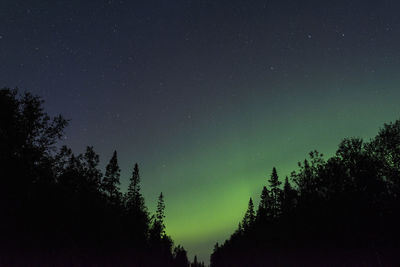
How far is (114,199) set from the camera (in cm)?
4231

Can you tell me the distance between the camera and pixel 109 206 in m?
39.9

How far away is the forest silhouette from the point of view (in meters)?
23.5

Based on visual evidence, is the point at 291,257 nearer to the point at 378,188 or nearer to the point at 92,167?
the point at 378,188

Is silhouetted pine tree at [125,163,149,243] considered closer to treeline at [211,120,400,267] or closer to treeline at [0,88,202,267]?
treeline at [0,88,202,267]

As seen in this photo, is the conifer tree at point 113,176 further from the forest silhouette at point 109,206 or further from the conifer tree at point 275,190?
the conifer tree at point 275,190

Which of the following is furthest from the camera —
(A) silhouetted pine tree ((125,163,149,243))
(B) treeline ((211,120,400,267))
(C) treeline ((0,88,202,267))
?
(A) silhouetted pine tree ((125,163,149,243))

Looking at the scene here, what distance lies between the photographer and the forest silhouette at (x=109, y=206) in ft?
77.0

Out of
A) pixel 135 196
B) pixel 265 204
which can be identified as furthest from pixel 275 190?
pixel 135 196

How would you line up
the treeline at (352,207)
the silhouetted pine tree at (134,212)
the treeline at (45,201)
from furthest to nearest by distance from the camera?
the silhouetted pine tree at (134,212), the treeline at (352,207), the treeline at (45,201)

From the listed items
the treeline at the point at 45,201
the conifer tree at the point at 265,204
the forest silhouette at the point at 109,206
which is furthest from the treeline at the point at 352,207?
the treeline at the point at 45,201

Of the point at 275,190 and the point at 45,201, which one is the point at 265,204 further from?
the point at 45,201

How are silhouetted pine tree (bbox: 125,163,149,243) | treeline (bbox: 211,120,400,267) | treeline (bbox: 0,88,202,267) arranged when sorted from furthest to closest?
silhouetted pine tree (bbox: 125,163,149,243)
treeline (bbox: 211,120,400,267)
treeline (bbox: 0,88,202,267)

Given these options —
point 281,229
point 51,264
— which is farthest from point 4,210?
point 281,229

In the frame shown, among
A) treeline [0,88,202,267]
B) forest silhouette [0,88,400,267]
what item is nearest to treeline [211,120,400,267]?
forest silhouette [0,88,400,267]
